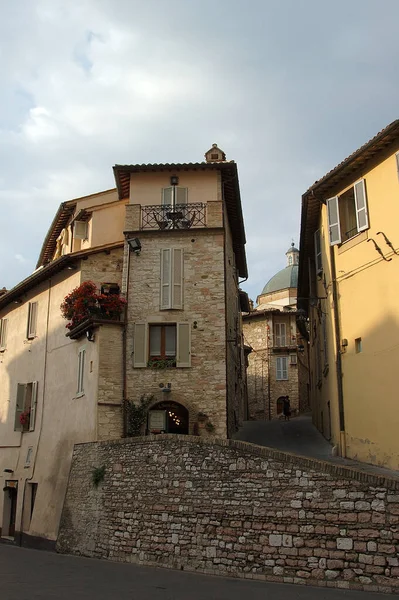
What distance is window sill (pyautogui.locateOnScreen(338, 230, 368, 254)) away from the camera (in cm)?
1583

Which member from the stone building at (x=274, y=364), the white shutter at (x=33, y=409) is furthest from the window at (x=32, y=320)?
the stone building at (x=274, y=364)

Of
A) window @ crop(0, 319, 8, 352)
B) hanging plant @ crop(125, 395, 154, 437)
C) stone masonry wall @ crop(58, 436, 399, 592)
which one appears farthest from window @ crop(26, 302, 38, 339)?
stone masonry wall @ crop(58, 436, 399, 592)

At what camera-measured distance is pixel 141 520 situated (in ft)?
44.8

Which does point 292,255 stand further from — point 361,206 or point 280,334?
point 361,206

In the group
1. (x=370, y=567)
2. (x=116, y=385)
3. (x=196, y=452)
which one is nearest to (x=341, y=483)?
(x=370, y=567)

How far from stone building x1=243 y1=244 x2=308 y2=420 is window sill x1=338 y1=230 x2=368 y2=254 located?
2469 cm

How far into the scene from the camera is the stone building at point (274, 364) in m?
41.2

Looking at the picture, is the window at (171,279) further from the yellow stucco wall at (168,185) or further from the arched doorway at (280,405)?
the arched doorway at (280,405)

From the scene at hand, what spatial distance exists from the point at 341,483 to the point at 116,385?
9.09m

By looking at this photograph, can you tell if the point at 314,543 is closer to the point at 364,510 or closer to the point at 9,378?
the point at 364,510

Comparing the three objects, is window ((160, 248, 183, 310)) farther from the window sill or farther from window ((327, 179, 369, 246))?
the window sill

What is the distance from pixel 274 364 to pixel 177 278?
2391 centimetres

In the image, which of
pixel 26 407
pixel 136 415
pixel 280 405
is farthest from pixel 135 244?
pixel 280 405

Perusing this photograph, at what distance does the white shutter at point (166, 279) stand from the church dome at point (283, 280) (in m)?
37.3
